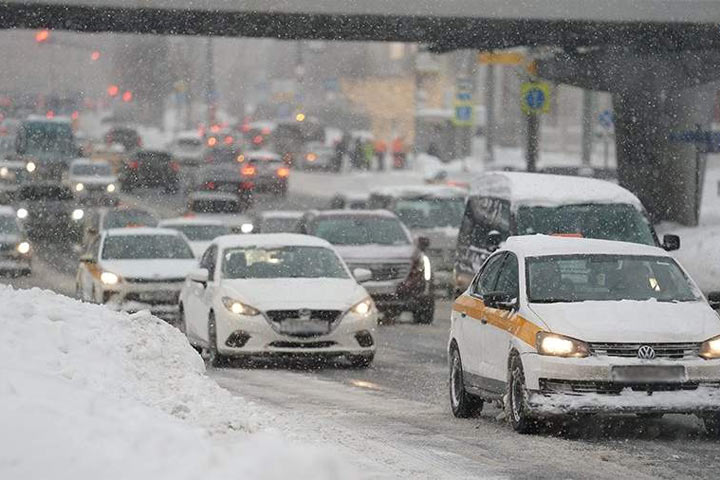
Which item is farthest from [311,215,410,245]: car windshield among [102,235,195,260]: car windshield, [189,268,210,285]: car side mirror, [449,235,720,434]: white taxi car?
[449,235,720,434]: white taxi car

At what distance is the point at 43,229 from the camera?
157 feet

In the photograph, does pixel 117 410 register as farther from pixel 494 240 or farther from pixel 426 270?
pixel 426 270

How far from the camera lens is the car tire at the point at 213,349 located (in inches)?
747

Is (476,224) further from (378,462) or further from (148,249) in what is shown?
(378,462)

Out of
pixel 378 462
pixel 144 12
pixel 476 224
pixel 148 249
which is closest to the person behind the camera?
pixel 378 462

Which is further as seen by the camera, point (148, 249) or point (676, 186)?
point (676, 186)

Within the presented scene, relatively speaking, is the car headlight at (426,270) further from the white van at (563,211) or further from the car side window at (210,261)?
the car side window at (210,261)

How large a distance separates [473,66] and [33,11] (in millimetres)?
60766

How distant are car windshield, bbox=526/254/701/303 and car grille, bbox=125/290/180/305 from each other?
11.9m

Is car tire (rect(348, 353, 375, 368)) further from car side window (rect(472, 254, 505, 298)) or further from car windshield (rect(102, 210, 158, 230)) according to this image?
car windshield (rect(102, 210, 158, 230))

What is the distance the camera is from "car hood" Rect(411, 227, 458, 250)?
3028 centimetres

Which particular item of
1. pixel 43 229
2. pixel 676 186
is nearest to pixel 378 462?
pixel 676 186

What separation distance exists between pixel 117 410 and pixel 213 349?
10.3 metres

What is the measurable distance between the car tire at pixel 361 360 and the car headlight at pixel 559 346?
6503 millimetres
